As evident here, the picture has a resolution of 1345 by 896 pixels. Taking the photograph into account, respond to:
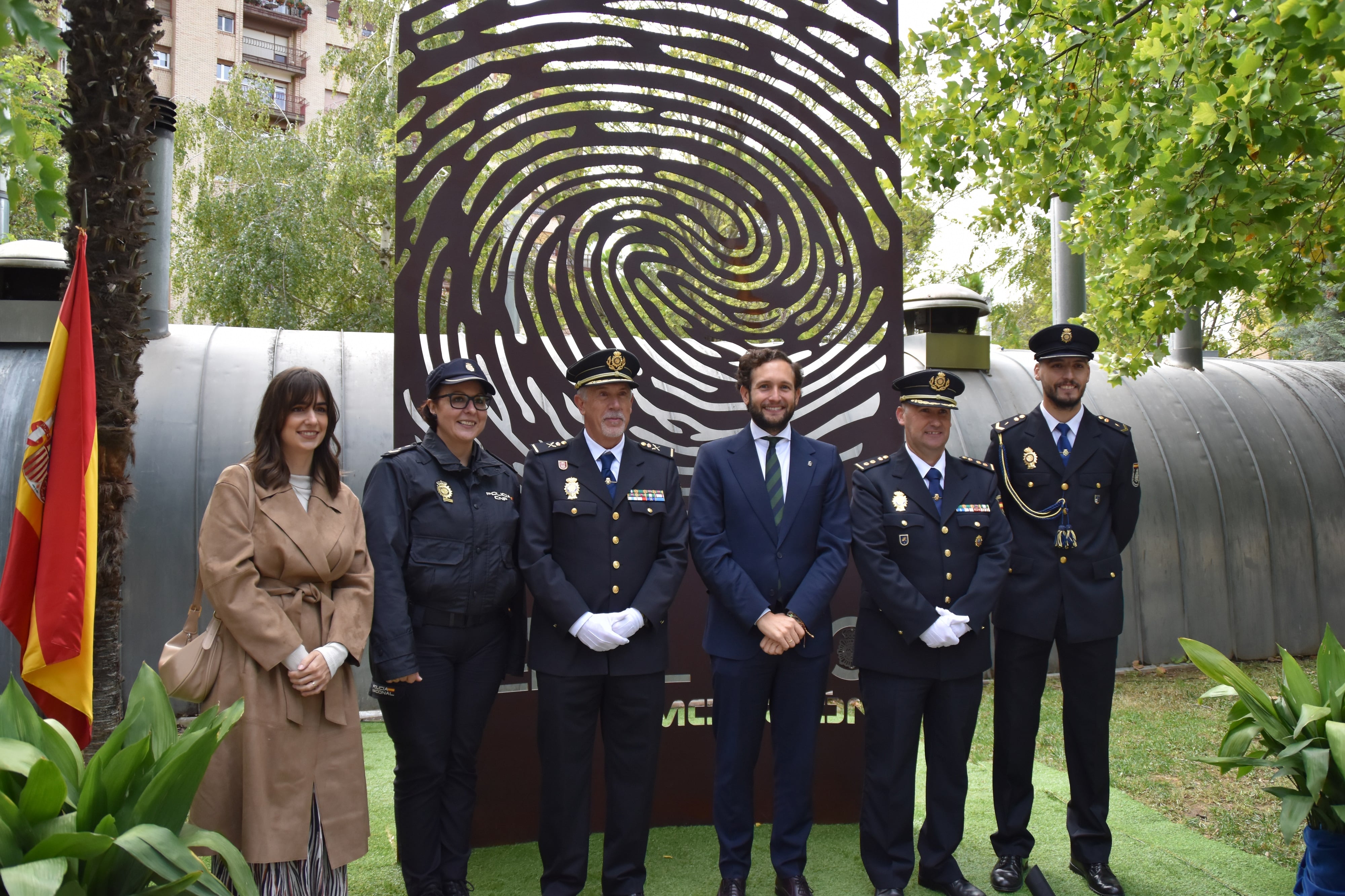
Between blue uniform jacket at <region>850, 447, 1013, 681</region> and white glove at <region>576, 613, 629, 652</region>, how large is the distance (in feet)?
2.87

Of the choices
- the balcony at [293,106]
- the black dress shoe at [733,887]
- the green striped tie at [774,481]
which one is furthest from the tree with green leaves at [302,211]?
the balcony at [293,106]

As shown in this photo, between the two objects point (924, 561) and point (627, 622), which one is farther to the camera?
point (924, 561)

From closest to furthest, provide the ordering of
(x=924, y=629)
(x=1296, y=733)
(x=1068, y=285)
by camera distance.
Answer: (x=1296, y=733)
(x=924, y=629)
(x=1068, y=285)

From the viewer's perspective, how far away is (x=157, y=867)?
2137mm

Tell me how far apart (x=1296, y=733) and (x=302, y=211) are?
13.8 m

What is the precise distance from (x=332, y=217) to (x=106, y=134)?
34.2ft

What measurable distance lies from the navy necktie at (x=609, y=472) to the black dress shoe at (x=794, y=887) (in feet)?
4.57

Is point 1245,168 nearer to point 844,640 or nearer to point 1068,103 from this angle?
point 1068,103

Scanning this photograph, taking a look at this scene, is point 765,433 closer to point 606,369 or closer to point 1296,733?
point 606,369

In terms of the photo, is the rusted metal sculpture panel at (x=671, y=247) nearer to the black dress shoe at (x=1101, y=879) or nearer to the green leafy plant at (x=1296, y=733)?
the black dress shoe at (x=1101, y=879)

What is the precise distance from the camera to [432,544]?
10.2ft

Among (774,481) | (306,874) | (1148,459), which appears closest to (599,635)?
(774,481)

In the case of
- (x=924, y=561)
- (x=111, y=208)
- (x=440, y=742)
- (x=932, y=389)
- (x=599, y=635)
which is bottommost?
(x=440, y=742)

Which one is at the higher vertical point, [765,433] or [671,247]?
[671,247]
